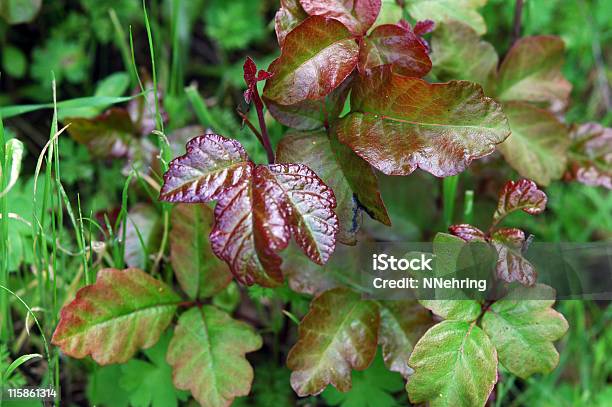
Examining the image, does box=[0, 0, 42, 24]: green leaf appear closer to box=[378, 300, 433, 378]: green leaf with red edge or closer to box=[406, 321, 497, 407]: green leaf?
box=[378, 300, 433, 378]: green leaf with red edge

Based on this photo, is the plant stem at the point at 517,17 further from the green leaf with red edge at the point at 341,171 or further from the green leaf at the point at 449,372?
the green leaf at the point at 449,372

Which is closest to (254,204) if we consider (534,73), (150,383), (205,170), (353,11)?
(205,170)

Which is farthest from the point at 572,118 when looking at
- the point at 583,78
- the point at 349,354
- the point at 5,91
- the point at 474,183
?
the point at 5,91

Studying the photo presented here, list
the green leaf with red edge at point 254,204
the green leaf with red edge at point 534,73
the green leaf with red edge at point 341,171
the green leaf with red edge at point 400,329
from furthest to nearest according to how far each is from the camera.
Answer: the green leaf with red edge at point 534,73 < the green leaf with red edge at point 400,329 < the green leaf with red edge at point 341,171 < the green leaf with red edge at point 254,204

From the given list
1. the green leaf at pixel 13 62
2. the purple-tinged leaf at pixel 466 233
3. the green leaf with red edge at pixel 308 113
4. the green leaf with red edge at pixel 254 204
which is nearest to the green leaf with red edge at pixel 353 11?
the green leaf with red edge at pixel 308 113

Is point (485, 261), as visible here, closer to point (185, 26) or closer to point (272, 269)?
point (272, 269)

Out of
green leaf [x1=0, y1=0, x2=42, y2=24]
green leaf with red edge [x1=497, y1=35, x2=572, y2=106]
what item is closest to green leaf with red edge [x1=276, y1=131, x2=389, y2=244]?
green leaf with red edge [x1=497, y1=35, x2=572, y2=106]
